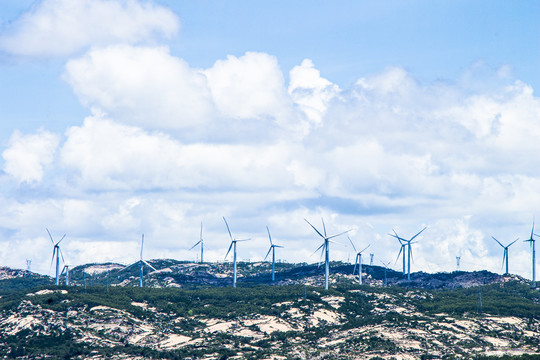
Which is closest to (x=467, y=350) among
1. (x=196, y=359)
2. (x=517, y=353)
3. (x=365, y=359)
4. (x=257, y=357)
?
(x=517, y=353)

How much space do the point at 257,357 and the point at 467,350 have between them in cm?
5085

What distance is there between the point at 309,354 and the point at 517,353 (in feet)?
158

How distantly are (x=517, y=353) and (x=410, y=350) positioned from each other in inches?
962

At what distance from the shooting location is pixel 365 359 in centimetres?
18688

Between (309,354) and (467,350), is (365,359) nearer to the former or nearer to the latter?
(309,354)

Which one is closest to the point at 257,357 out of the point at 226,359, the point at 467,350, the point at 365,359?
the point at 226,359

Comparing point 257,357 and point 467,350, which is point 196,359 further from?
point 467,350

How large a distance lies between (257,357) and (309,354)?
12604 millimetres

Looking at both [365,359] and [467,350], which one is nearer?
[365,359]

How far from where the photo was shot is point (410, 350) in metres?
196

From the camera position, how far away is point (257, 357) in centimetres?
19425

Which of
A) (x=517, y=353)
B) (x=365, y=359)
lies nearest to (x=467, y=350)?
(x=517, y=353)

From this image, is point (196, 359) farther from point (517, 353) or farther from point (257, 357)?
point (517, 353)

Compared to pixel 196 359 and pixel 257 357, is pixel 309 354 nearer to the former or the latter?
pixel 257 357
